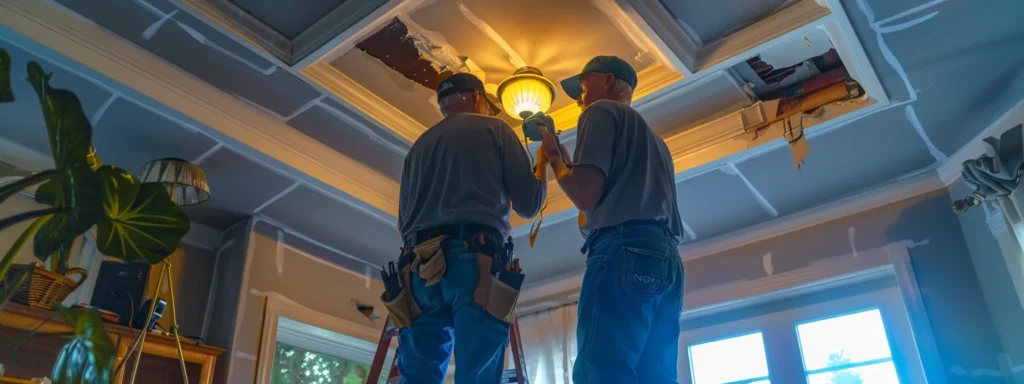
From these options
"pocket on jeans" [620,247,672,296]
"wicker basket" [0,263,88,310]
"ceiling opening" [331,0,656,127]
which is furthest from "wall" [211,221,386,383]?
"pocket on jeans" [620,247,672,296]

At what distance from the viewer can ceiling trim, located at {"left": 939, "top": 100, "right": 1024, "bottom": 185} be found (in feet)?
8.39

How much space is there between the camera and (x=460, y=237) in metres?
1.76

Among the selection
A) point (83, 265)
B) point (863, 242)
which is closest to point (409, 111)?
point (83, 265)

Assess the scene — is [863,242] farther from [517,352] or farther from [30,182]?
[30,182]

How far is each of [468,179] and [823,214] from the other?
7.20ft

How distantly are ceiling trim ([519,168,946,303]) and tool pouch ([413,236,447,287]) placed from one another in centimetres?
224

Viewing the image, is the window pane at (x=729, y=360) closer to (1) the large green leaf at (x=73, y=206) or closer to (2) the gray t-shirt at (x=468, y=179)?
(2) the gray t-shirt at (x=468, y=179)

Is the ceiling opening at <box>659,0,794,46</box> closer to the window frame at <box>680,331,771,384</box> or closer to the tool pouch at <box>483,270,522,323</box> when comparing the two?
the tool pouch at <box>483,270,522,323</box>

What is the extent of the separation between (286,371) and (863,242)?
3.04 meters

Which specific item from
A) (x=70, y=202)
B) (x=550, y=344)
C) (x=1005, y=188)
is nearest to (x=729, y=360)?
(x=550, y=344)

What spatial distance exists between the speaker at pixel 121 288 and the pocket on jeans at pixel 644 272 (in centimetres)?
222

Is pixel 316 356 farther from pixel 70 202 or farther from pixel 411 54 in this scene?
pixel 70 202

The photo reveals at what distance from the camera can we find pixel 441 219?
180cm

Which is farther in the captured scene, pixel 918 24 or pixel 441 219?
pixel 918 24
